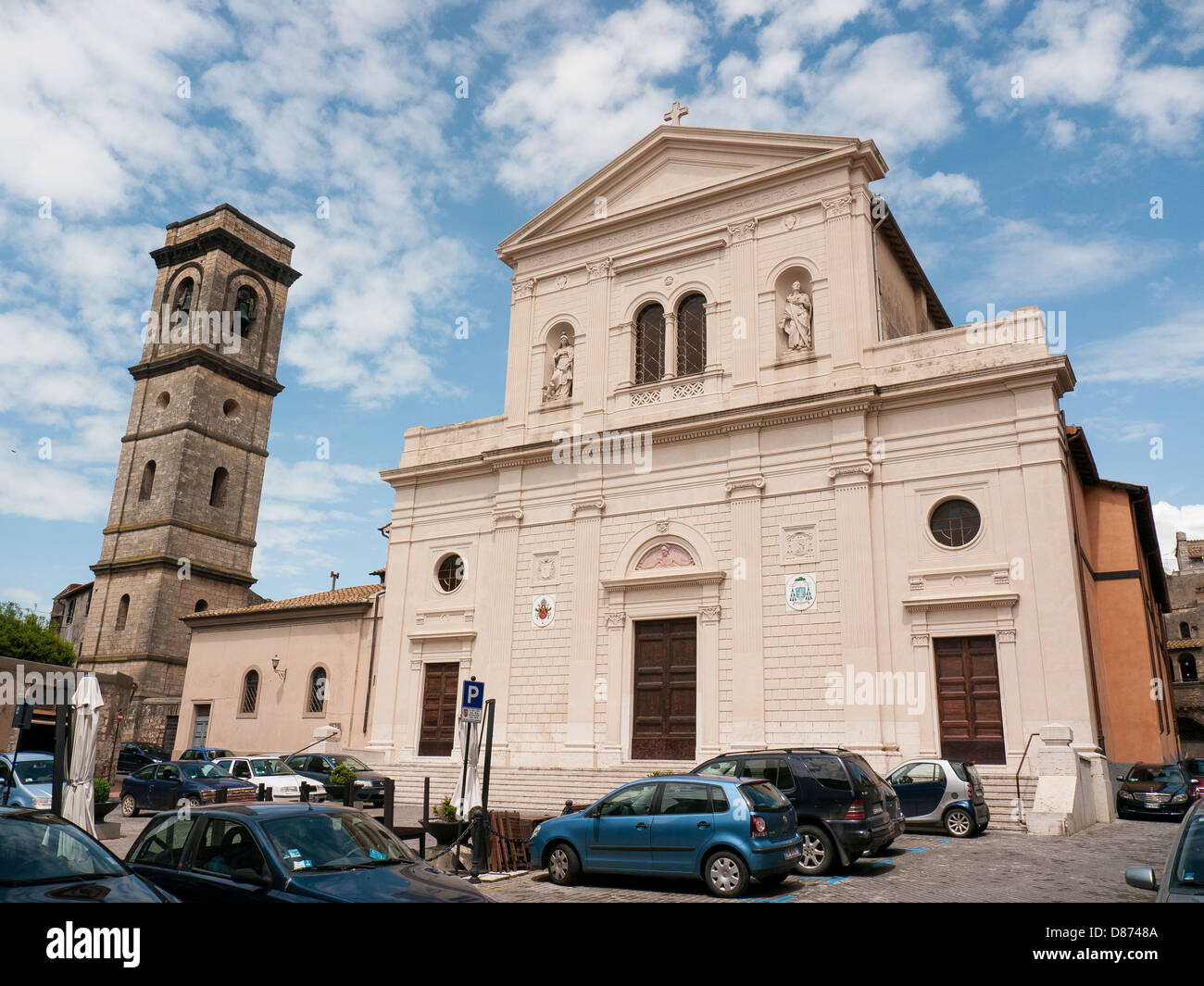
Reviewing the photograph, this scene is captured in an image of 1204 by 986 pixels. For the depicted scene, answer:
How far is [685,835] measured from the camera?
33.1 feet

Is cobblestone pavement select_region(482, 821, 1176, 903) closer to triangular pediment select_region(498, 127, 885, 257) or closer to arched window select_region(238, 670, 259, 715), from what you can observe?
triangular pediment select_region(498, 127, 885, 257)

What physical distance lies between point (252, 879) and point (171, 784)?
15.1 meters

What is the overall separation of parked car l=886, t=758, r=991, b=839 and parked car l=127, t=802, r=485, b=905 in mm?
10430

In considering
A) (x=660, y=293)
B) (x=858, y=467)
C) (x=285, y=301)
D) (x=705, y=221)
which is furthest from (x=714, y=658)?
(x=285, y=301)

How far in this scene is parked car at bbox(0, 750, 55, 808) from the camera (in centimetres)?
1498

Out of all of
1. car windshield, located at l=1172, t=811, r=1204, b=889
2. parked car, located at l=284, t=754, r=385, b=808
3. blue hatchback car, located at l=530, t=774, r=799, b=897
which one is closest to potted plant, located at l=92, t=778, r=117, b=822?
parked car, located at l=284, t=754, r=385, b=808

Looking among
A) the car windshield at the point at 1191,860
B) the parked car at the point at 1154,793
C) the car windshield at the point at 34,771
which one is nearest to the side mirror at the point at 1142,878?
the car windshield at the point at 1191,860

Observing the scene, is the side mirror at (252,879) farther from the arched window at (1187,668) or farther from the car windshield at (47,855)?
the arched window at (1187,668)

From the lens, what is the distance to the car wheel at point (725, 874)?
9.65 metres

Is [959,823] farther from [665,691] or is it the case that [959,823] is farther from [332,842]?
[332,842]

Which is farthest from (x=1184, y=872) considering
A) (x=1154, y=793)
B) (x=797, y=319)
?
(x=797, y=319)

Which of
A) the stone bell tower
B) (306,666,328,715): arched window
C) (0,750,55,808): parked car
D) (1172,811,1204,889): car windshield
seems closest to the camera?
(1172,811,1204,889): car windshield

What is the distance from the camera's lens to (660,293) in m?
25.0

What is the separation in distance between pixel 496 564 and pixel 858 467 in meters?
10.3
